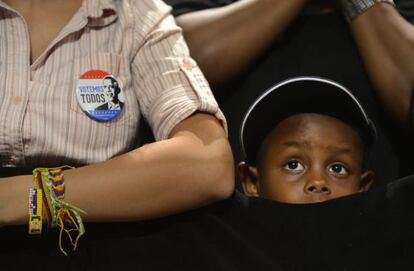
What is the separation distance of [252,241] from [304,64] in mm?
488

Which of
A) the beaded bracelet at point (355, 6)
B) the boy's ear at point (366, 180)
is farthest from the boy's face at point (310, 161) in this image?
the beaded bracelet at point (355, 6)

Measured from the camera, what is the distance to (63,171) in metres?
1.02

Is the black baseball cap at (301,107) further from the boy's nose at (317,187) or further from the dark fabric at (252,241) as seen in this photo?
the dark fabric at (252,241)

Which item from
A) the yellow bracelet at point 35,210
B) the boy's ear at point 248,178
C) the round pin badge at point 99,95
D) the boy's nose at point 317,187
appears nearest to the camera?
the yellow bracelet at point 35,210

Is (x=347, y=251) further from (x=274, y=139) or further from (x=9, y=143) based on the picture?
(x=9, y=143)

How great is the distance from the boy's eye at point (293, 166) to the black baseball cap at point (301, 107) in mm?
77

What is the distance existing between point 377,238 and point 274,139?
342mm

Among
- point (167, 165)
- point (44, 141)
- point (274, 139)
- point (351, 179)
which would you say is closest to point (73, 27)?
point (44, 141)

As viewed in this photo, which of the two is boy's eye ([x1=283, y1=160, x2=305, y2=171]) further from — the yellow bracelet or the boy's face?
the yellow bracelet

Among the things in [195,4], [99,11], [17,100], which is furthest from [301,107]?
[17,100]

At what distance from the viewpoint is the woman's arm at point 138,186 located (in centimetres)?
100

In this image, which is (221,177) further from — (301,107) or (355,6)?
(355,6)

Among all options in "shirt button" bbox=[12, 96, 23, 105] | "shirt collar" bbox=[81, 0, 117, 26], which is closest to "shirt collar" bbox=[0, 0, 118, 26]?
"shirt collar" bbox=[81, 0, 117, 26]

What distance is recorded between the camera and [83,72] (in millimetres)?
1132
